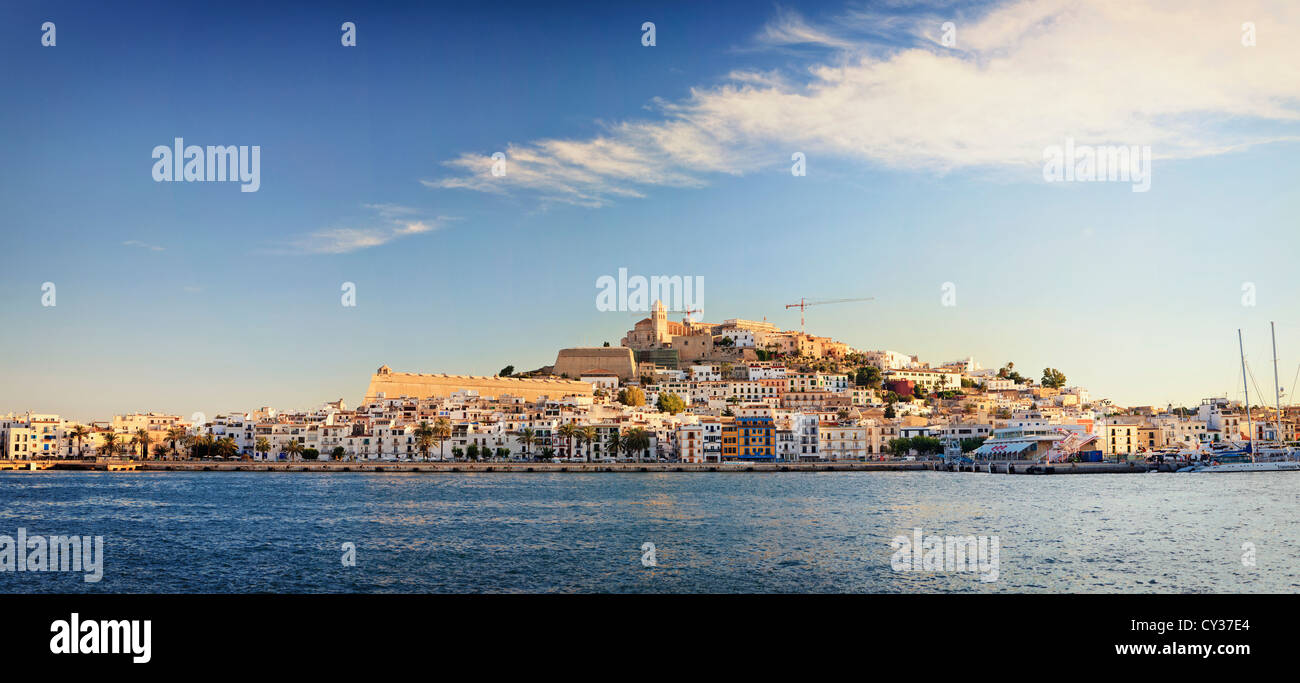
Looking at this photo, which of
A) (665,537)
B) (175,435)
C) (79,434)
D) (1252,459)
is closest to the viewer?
(665,537)

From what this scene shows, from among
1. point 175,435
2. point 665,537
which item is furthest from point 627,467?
point 665,537

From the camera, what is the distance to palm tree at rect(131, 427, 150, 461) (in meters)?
53.0

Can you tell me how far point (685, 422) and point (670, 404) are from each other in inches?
412

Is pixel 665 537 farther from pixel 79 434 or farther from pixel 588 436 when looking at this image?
pixel 79 434

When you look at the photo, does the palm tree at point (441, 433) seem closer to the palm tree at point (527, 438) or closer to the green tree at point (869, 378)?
the palm tree at point (527, 438)

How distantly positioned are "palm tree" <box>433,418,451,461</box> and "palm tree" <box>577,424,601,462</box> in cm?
671

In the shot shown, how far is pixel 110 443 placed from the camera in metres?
53.8

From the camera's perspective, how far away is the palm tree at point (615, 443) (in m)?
45.6

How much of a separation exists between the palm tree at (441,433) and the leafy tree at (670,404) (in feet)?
46.9

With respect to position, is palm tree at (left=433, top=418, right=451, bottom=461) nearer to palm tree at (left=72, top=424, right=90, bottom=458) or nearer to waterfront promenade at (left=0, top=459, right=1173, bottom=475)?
waterfront promenade at (left=0, top=459, right=1173, bottom=475)
